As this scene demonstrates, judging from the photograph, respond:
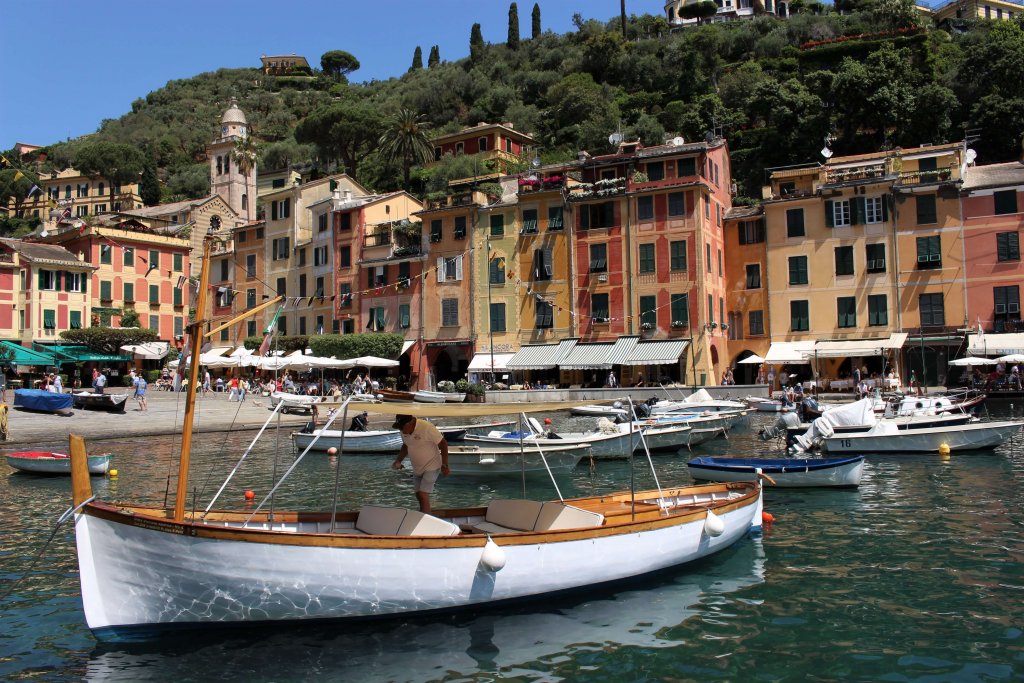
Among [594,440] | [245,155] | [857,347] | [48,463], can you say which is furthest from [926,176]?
[245,155]

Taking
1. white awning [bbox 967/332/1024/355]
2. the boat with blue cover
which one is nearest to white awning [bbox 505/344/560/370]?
white awning [bbox 967/332/1024/355]

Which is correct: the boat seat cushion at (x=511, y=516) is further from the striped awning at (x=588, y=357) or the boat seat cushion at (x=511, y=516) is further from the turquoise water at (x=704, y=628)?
the striped awning at (x=588, y=357)

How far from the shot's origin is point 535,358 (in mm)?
51312

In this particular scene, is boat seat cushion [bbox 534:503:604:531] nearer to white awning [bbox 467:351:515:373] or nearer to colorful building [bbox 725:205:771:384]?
white awning [bbox 467:351:515:373]

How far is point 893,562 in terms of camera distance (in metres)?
13.6

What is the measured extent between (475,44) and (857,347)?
100626 mm

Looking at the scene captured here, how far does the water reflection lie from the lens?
946 centimetres

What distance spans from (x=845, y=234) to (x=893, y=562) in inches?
1542

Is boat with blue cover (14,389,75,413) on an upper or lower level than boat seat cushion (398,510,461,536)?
upper

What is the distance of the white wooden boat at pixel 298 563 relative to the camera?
9930 millimetres

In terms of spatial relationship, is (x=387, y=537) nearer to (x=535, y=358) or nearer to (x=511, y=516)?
(x=511, y=516)

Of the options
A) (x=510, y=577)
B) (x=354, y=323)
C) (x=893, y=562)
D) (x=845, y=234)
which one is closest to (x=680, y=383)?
(x=845, y=234)

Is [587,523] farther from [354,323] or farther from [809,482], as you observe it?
[354,323]

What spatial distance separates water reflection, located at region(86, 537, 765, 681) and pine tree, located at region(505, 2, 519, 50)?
125 m
